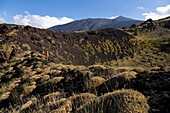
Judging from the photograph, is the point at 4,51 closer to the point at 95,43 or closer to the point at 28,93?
the point at 28,93

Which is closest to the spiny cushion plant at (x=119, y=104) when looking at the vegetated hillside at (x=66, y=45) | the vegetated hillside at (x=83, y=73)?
the vegetated hillside at (x=83, y=73)

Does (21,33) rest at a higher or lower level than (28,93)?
higher

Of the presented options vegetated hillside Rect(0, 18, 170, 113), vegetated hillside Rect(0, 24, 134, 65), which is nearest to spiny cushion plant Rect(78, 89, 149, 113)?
vegetated hillside Rect(0, 18, 170, 113)

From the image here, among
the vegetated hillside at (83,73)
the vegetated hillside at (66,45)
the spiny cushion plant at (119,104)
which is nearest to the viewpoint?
the spiny cushion plant at (119,104)

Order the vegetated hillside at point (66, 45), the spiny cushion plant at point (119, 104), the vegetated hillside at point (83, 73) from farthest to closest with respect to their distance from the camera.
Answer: the vegetated hillside at point (66, 45)
the vegetated hillside at point (83, 73)
the spiny cushion plant at point (119, 104)

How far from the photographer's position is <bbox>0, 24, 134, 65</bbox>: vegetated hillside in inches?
1455

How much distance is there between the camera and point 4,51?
1312 inches

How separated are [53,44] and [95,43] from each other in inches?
496

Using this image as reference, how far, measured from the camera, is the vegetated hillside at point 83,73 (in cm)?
828

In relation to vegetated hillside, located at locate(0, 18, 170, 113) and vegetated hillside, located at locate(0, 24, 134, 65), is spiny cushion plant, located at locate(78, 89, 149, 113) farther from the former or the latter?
vegetated hillside, located at locate(0, 24, 134, 65)

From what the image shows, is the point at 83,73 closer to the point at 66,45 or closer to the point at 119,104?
the point at 119,104

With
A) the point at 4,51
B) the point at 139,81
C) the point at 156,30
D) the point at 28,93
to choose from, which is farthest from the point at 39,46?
the point at 156,30

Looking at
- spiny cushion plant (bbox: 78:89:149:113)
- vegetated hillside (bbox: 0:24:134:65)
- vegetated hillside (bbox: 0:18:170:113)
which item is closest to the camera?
spiny cushion plant (bbox: 78:89:149:113)

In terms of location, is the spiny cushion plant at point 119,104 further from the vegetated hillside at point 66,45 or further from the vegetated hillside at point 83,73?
the vegetated hillside at point 66,45
